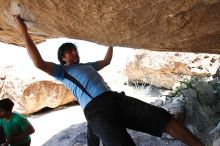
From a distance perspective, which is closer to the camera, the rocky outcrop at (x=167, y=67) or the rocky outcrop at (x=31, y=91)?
the rocky outcrop at (x=167, y=67)

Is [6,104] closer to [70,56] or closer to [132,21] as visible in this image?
[70,56]

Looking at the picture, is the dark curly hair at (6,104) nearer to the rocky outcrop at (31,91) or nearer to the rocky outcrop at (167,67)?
the rocky outcrop at (167,67)

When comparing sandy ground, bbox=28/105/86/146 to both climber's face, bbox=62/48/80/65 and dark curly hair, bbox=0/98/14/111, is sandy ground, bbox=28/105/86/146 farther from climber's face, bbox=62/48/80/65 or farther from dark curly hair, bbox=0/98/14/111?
climber's face, bbox=62/48/80/65

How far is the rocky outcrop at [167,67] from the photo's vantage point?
7500 millimetres

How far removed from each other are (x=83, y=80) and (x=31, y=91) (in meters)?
6.74

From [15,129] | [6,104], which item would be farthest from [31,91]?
[6,104]

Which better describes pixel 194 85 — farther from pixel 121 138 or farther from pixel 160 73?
pixel 121 138

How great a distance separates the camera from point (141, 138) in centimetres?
523

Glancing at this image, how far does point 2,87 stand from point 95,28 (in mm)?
7366

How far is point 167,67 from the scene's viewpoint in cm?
888

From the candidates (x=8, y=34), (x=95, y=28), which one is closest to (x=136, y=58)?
(x=8, y=34)

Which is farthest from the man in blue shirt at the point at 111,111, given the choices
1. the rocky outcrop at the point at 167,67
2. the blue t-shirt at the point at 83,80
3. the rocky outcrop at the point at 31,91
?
the rocky outcrop at the point at 31,91

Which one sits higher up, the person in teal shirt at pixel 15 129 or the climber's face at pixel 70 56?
the climber's face at pixel 70 56

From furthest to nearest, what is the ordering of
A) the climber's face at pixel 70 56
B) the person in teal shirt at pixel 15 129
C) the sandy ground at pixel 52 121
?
1. the sandy ground at pixel 52 121
2. the person in teal shirt at pixel 15 129
3. the climber's face at pixel 70 56
